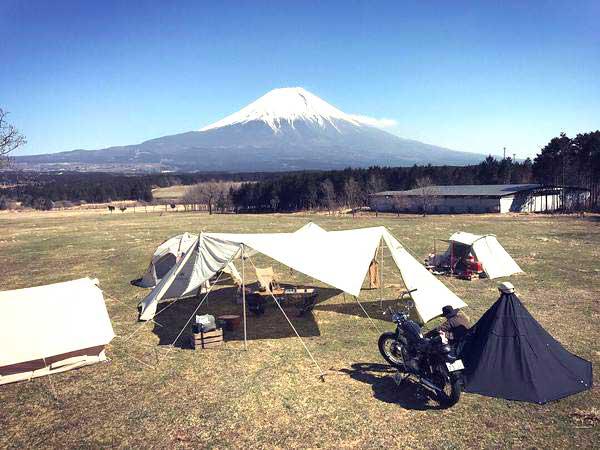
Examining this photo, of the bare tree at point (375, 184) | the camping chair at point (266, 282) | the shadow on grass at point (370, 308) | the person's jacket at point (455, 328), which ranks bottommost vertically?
the shadow on grass at point (370, 308)

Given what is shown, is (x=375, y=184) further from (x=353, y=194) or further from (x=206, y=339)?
(x=206, y=339)

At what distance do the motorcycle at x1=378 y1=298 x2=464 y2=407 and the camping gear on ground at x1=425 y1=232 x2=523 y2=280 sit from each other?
31.4ft

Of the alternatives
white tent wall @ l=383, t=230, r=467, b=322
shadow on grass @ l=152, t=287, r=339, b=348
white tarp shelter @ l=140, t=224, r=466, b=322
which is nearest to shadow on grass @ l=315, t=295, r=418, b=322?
shadow on grass @ l=152, t=287, r=339, b=348

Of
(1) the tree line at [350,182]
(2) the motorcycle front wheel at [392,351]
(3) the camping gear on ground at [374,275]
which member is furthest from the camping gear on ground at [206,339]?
(1) the tree line at [350,182]

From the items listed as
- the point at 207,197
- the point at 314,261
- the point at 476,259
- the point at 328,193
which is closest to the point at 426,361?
the point at 314,261

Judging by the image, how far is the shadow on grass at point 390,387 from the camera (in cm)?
815

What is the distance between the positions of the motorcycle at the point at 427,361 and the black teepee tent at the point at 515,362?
2.42 feet

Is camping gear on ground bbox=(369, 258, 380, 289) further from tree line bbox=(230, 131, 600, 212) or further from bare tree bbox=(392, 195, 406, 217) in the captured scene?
tree line bbox=(230, 131, 600, 212)

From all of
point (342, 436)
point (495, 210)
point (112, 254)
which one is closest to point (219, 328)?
point (342, 436)

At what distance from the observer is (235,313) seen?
46.5 feet

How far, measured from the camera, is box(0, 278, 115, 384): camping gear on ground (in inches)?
365

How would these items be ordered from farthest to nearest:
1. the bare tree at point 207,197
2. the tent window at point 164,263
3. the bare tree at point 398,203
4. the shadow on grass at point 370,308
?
the bare tree at point 207,197, the bare tree at point 398,203, the tent window at point 164,263, the shadow on grass at point 370,308

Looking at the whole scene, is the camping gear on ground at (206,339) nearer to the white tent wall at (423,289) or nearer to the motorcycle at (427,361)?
the motorcycle at (427,361)

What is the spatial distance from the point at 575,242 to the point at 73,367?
28.0 metres
